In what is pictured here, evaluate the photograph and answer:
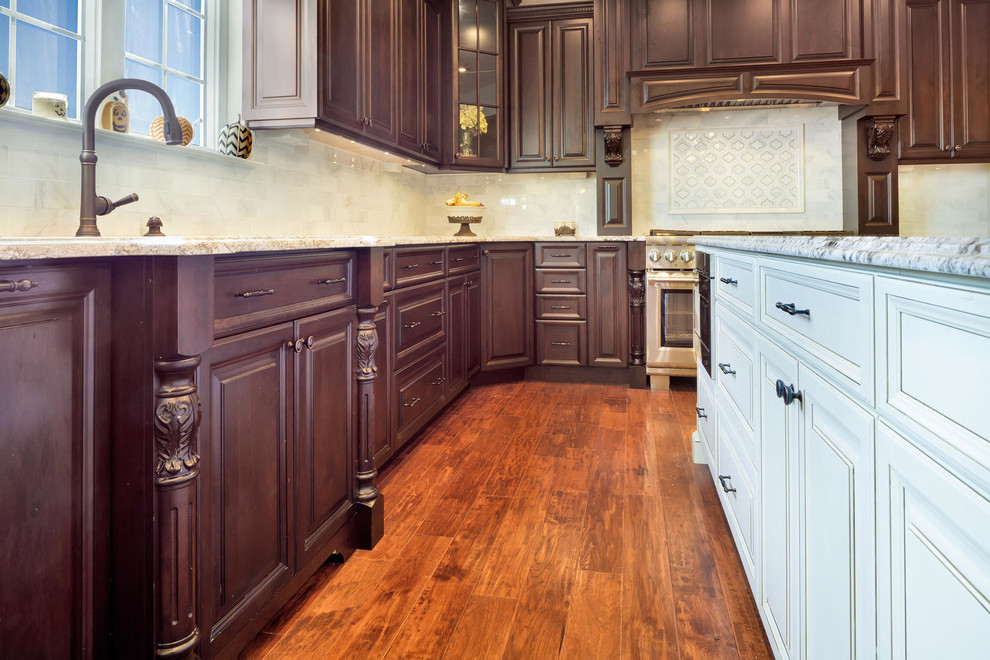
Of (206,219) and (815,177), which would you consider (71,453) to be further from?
(815,177)

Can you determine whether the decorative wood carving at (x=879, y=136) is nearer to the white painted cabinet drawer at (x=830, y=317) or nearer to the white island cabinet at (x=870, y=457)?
the white island cabinet at (x=870, y=457)

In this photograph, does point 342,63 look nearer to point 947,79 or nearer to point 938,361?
point 938,361

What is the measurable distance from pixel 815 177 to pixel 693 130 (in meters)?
0.93

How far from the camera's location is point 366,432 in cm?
184

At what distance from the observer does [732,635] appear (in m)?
1.39

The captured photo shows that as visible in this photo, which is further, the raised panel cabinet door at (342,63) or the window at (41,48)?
the raised panel cabinet door at (342,63)

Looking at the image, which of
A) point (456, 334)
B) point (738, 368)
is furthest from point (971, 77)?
point (738, 368)

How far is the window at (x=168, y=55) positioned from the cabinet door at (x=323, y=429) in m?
1.12

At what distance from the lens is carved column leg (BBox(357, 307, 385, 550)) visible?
71.3 inches

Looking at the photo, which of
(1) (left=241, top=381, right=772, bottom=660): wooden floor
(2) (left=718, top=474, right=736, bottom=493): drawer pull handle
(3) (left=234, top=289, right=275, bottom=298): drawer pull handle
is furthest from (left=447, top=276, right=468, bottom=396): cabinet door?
(3) (left=234, top=289, right=275, bottom=298): drawer pull handle

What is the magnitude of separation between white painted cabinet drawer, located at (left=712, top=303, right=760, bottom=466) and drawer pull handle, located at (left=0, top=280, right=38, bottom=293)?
4.48 feet

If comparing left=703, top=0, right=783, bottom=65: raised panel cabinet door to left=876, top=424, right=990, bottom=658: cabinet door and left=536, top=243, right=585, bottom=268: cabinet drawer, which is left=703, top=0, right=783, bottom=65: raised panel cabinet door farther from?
left=876, top=424, right=990, bottom=658: cabinet door

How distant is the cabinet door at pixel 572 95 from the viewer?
4.36m

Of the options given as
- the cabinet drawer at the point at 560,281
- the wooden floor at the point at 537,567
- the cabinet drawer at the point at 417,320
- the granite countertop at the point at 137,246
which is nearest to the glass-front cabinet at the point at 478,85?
the cabinet drawer at the point at 560,281
